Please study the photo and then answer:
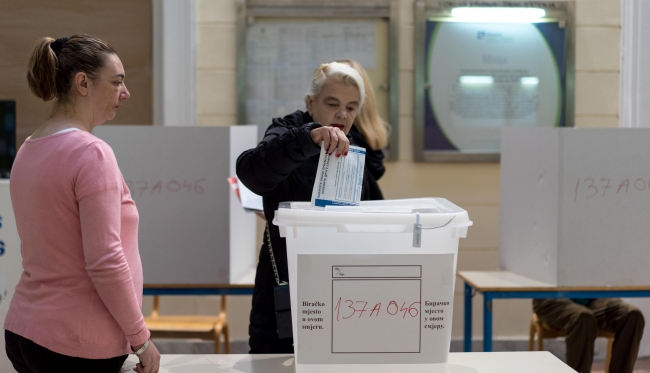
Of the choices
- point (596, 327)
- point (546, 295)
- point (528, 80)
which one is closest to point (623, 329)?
point (596, 327)

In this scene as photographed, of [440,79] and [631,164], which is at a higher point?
[440,79]

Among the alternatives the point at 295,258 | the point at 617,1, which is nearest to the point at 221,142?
the point at 295,258

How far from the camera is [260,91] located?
10.9 ft

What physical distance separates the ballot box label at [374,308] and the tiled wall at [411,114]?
2276mm

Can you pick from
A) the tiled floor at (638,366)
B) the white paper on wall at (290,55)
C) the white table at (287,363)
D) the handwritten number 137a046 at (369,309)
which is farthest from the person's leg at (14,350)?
the tiled floor at (638,366)

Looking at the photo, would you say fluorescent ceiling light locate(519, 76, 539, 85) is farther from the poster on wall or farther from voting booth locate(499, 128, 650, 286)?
voting booth locate(499, 128, 650, 286)

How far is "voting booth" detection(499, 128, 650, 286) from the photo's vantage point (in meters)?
2.25

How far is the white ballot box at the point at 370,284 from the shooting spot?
108 centimetres

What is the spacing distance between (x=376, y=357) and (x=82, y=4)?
109 inches

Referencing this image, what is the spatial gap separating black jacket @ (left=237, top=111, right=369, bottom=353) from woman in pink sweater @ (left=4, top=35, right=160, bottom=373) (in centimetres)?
30

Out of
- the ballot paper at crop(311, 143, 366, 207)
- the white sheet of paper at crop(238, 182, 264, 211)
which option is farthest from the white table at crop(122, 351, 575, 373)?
the white sheet of paper at crop(238, 182, 264, 211)

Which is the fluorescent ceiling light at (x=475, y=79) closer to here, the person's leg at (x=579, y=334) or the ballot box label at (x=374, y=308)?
the person's leg at (x=579, y=334)

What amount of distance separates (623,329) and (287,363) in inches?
74.4

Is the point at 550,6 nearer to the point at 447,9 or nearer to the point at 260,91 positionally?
the point at 447,9
